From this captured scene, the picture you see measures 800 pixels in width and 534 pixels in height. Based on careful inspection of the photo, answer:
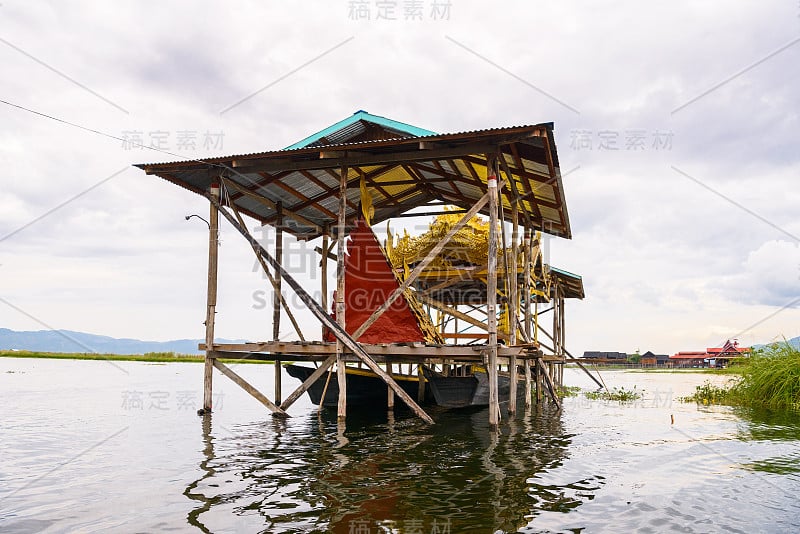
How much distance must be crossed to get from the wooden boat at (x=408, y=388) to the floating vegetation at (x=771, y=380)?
8.00 m

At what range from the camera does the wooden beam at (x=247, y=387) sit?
14105 millimetres

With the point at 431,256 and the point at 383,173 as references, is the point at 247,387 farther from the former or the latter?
the point at 383,173

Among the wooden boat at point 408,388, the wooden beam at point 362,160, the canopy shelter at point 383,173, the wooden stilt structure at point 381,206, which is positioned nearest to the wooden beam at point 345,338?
the wooden stilt structure at point 381,206

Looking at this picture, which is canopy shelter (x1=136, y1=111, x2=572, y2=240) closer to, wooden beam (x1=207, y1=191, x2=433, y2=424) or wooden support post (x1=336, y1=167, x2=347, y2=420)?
wooden support post (x1=336, y1=167, x2=347, y2=420)

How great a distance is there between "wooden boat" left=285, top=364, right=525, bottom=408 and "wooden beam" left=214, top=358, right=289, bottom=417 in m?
1.76

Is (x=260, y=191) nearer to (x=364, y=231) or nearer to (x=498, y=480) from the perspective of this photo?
(x=364, y=231)

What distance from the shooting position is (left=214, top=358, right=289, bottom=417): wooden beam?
46.3ft

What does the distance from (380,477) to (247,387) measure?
639 centimetres

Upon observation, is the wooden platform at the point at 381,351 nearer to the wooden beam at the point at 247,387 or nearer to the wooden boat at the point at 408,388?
the wooden beam at the point at 247,387

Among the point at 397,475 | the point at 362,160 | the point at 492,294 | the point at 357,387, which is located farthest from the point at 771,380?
the point at 397,475

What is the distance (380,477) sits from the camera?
28.9 ft

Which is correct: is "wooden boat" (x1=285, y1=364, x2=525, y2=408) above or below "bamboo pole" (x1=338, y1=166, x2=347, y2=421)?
below

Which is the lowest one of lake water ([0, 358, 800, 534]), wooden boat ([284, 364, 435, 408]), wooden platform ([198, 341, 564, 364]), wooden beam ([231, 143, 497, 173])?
lake water ([0, 358, 800, 534])

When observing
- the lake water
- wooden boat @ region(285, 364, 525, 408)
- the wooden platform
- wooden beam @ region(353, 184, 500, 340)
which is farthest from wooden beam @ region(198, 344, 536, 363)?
the lake water
